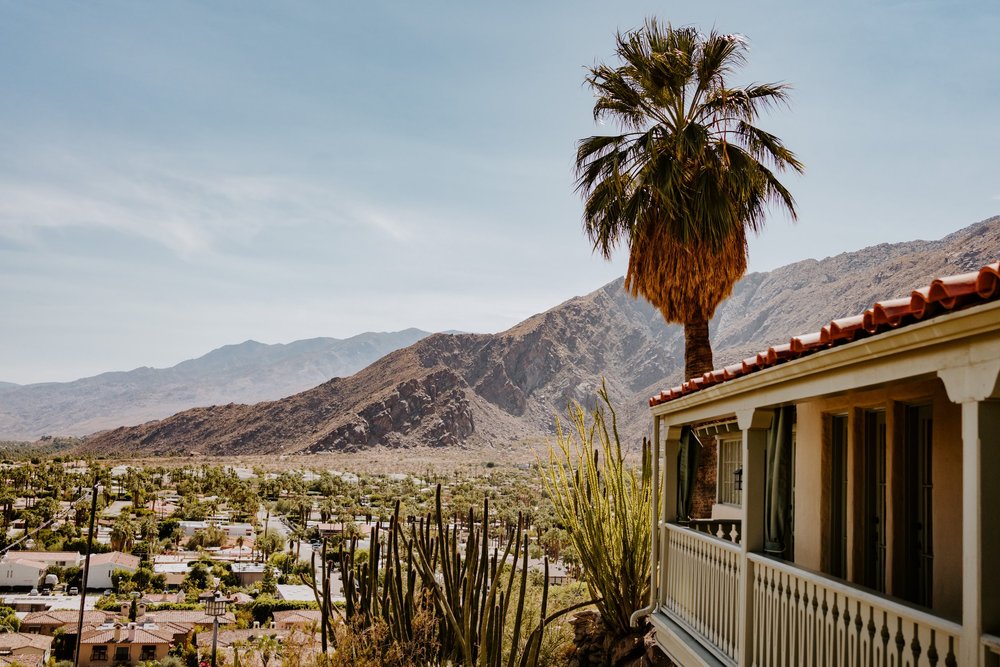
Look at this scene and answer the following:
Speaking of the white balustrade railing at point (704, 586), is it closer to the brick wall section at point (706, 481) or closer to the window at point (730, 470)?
the window at point (730, 470)

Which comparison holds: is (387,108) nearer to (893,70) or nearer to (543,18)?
(543,18)

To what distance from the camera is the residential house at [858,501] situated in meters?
4.07

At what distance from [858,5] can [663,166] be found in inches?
378

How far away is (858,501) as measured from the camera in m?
7.34

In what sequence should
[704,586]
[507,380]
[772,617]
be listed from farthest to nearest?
[507,380], [704,586], [772,617]

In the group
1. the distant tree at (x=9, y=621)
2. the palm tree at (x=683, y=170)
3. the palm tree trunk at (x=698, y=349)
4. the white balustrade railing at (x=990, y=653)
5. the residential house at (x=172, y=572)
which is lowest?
the distant tree at (x=9, y=621)

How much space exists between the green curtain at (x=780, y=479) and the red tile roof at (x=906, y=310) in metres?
0.75

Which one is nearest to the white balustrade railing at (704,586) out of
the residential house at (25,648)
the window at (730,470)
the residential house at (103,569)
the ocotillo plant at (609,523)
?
the window at (730,470)

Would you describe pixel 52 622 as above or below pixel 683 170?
below

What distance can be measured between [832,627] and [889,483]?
1.84 metres

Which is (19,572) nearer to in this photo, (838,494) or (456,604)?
(456,604)

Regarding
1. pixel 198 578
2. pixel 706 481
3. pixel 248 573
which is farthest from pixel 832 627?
pixel 198 578

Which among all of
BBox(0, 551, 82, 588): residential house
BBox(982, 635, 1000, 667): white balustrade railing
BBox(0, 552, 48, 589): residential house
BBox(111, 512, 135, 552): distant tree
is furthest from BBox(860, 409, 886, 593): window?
BBox(111, 512, 135, 552): distant tree

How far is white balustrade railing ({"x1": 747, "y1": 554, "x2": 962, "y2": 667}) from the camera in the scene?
4492 millimetres
